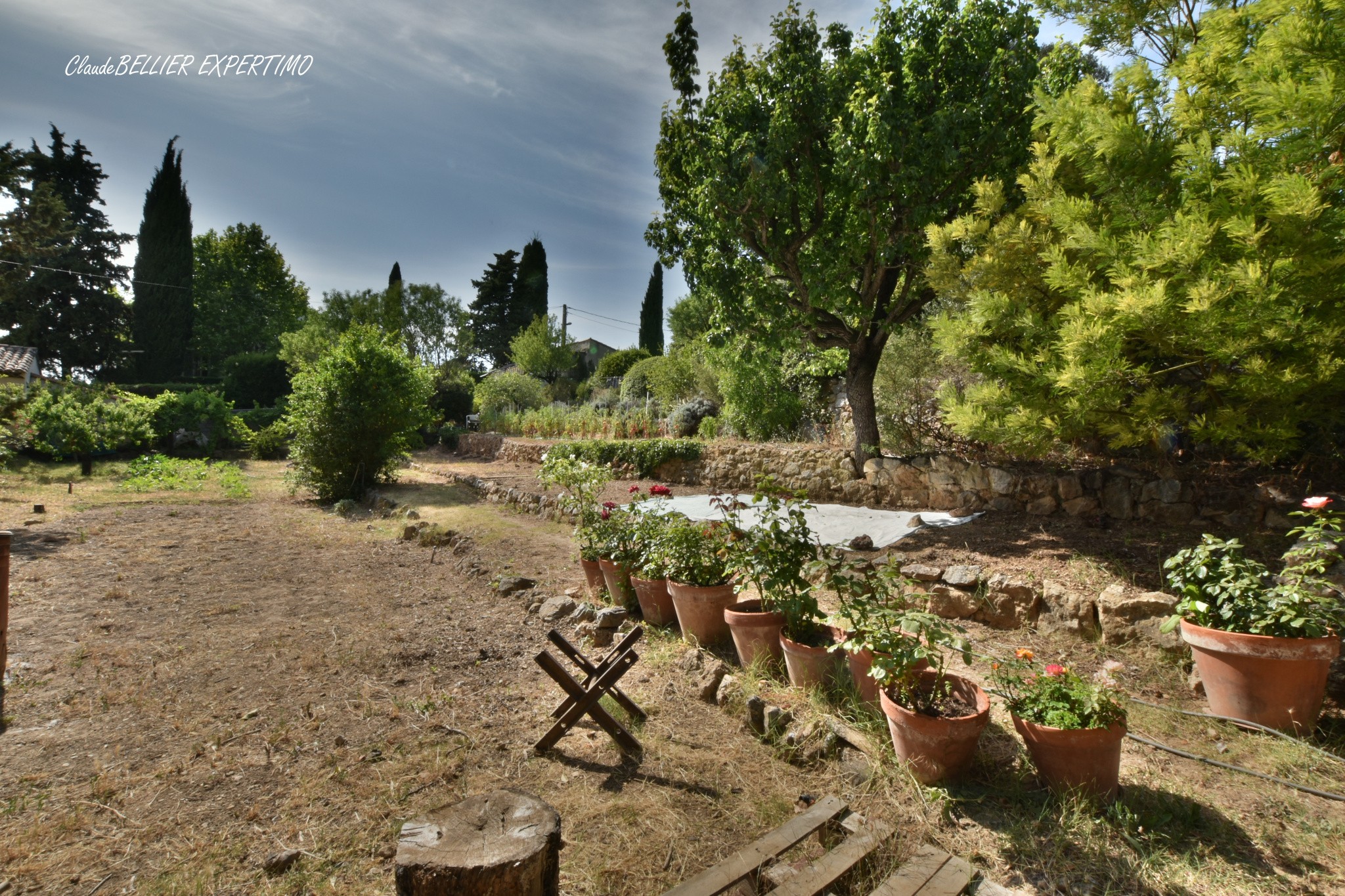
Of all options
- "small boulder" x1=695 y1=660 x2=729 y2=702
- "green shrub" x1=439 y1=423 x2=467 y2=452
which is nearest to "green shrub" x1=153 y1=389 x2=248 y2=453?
"green shrub" x1=439 y1=423 x2=467 y2=452

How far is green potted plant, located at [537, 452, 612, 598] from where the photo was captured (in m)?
5.01

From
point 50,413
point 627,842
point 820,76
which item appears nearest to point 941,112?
point 820,76

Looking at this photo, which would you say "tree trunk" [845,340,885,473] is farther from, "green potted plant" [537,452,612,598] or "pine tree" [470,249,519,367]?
"pine tree" [470,249,519,367]

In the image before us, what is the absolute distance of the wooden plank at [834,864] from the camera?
1.88 metres

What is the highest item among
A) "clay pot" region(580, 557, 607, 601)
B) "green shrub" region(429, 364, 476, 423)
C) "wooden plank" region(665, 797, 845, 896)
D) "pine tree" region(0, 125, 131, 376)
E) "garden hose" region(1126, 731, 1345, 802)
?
"pine tree" region(0, 125, 131, 376)

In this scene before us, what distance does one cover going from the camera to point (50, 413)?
12.4m

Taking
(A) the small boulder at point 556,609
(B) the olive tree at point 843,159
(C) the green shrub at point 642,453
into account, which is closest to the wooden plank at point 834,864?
(A) the small boulder at point 556,609

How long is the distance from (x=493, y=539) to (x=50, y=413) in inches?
464

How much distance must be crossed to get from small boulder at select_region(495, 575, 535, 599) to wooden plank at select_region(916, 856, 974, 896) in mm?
4022

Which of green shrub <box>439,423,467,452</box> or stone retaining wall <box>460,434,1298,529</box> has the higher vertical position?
green shrub <box>439,423,467,452</box>

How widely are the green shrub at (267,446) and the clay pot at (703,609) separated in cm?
1660

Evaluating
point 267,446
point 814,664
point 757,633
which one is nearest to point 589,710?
point 757,633

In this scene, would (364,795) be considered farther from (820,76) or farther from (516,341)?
(516,341)

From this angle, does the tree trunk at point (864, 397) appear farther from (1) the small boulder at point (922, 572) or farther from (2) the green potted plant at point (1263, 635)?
(2) the green potted plant at point (1263, 635)
